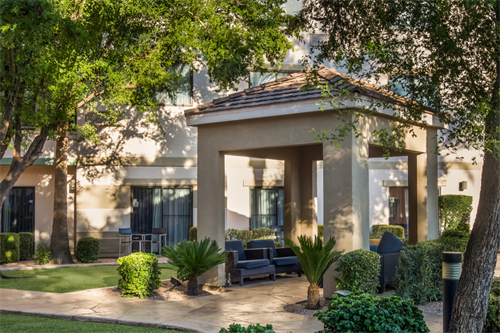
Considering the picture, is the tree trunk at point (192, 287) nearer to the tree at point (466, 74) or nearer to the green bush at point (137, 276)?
the green bush at point (137, 276)

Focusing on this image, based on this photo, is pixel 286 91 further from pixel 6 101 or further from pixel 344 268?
pixel 6 101

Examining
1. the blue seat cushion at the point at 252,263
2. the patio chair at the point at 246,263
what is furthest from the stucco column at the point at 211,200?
the blue seat cushion at the point at 252,263

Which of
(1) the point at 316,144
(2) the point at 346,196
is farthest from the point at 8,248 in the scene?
(2) the point at 346,196

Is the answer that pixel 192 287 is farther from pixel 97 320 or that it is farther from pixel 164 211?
pixel 164 211

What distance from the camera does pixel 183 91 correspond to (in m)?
20.0

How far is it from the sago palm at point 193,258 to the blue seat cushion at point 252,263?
120 centimetres

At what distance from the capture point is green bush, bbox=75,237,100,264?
17078 millimetres

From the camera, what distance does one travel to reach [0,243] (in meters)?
17.1

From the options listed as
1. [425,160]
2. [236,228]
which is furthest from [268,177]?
[425,160]

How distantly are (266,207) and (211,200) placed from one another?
9.61 meters

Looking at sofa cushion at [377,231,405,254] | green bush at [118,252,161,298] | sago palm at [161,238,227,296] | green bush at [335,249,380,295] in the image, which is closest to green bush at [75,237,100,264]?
green bush at [118,252,161,298]

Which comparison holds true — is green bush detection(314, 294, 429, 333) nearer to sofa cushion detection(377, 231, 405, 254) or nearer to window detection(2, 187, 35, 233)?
sofa cushion detection(377, 231, 405, 254)

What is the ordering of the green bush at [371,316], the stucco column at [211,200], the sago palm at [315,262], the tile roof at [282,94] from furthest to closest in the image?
the stucco column at [211,200]
the tile roof at [282,94]
the sago palm at [315,262]
the green bush at [371,316]

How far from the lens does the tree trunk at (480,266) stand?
239 inches
